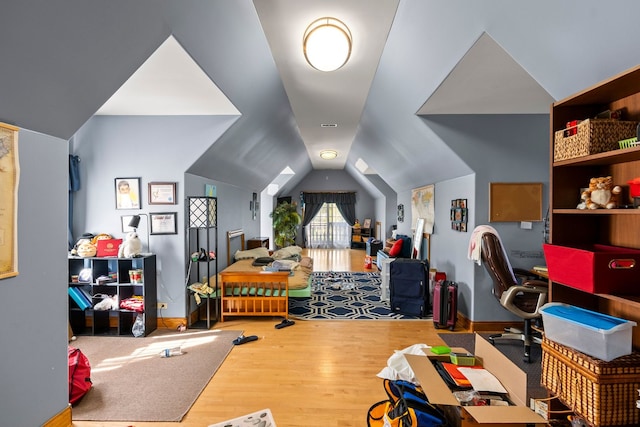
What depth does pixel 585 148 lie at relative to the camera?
1227 millimetres

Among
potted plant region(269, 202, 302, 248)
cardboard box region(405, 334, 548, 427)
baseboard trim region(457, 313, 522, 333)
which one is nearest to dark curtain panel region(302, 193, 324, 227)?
potted plant region(269, 202, 302, 248)

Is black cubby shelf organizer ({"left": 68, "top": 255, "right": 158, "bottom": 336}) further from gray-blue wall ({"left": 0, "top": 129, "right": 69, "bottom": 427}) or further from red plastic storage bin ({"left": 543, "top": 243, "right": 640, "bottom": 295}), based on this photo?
red plastic storage bin ({"left": 543, "top": 243, "right": 640, "bottom": 295})

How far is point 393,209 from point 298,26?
7.25 meters

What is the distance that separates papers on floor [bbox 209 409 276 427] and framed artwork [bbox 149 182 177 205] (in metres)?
2.53

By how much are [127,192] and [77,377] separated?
207cm

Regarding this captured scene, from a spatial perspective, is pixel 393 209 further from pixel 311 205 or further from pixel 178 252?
pixel 178 252

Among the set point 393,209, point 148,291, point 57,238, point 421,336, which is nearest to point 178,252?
point 148,291

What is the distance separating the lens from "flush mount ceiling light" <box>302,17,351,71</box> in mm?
2188

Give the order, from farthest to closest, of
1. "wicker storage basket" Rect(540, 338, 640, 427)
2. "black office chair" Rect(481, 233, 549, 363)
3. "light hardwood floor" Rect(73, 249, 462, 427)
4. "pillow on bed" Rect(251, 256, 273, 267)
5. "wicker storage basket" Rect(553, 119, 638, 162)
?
"pillow on bed" Rect(251, 256, 273, 267)
"black office chair" Rect(481, 233, 549, 363)
"light hardwood floor" Rect(73, 249, 462, 427)
"wicker storage basket" Rect(553, 119, 638, 162)
"wicker storage basket" Rect(540, 338, 640, 427)

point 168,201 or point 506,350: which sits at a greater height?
point 168,201

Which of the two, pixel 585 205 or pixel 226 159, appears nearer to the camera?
pixel 585 205

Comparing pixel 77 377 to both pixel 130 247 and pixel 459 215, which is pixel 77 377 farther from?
pixel 459 215

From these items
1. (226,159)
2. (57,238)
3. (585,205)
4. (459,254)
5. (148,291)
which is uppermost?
(226,159)

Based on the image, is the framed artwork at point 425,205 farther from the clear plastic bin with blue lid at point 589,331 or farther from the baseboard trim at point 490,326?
the clear plastic bin with blue lid at point 589,331
